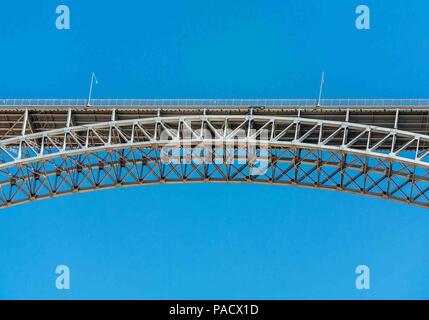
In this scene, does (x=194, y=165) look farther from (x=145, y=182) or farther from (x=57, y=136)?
(x=57, y=136)

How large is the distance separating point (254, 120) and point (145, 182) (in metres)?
7.54

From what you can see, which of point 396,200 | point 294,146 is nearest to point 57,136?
point 294,146

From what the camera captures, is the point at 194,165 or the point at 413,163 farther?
the point at 194,165

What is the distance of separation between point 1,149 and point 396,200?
22.8 m

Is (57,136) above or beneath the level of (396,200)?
above

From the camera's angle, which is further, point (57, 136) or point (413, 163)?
point (57, 136)

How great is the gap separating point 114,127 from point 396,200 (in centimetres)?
1658

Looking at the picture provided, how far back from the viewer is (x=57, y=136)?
69125 millimetres

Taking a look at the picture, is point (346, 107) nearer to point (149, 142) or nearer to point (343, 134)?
point (343, 134)

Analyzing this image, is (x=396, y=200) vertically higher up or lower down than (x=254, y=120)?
lower down

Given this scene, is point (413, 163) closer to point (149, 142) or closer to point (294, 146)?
point (294, 146)

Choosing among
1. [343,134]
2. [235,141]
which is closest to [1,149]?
[235,141]

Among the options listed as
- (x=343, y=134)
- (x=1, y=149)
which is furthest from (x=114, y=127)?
(x=343, y=134)

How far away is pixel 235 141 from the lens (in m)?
66.1
